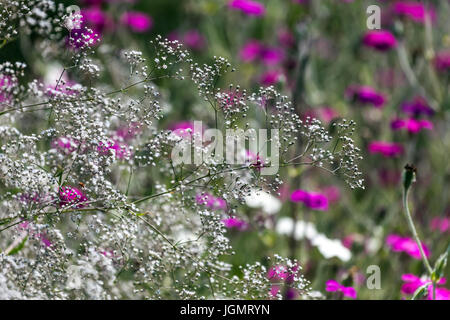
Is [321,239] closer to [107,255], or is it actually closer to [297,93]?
[297,93]

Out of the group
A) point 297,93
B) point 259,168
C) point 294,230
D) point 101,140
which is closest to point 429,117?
point 297,93

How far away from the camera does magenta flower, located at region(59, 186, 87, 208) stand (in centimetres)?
81

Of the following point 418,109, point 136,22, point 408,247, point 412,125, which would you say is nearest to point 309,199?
point 408,247

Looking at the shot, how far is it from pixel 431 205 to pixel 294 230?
64cm

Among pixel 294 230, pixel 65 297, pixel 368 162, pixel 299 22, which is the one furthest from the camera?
pixel 368 162

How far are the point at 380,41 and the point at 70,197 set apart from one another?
1322 mm

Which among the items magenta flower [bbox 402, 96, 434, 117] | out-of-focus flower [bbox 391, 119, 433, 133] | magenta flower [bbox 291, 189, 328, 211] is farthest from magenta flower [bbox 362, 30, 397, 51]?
magenta flower [bbox 291, 189, 328, 211]

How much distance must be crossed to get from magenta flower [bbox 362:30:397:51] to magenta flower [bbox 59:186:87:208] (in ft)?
4.22

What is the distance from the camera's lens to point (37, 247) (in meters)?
0.85

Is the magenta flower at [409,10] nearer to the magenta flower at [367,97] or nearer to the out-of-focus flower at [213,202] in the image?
the magenta flower at [367,97]

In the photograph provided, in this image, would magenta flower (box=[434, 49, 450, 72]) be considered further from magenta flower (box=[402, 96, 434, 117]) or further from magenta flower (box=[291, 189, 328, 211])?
magenta flower (box=[291, 189, 328, 211])

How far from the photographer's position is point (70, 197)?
2.71ft
